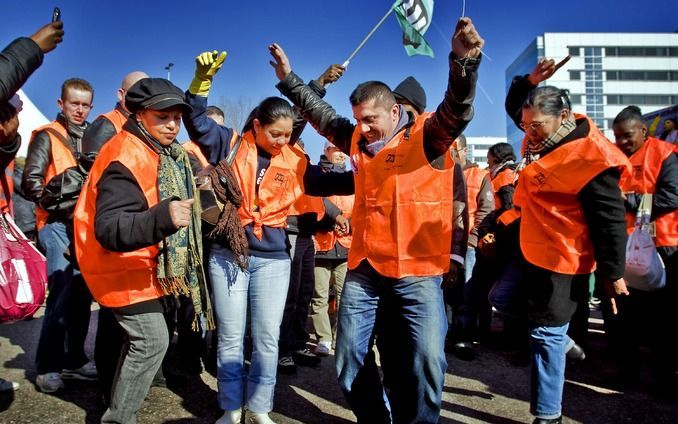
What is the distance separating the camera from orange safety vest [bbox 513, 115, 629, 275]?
335 cm

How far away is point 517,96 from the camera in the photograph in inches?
157

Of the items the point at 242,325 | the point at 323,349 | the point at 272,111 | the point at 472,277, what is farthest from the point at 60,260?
the point at 472,277

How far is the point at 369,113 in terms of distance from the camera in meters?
3.05

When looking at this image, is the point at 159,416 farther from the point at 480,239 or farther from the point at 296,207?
the point at 480,239

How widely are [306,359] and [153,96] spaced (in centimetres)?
330

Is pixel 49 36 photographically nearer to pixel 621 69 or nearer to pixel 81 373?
pixel 81 373

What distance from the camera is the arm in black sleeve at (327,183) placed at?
12.5 feet

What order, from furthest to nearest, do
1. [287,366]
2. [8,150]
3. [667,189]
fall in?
[287,366] < [667,189] < [8,150]

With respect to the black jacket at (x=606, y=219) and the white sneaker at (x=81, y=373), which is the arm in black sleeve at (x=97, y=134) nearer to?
the white sneaker at (x=81, y=373)

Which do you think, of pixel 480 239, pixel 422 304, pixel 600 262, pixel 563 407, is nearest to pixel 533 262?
pixel 600 262

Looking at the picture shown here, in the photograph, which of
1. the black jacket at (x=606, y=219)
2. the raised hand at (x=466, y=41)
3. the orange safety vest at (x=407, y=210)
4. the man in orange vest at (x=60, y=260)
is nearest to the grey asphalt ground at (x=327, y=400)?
the man in orange vest at (x=60, y=260)

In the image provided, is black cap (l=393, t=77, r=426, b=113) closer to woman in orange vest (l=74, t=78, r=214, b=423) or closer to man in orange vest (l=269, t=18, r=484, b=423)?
man in orange vest (l=269, t=18, r=484, b=423)

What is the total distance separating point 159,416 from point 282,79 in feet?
8.61

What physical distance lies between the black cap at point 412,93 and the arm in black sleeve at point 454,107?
0.97 metres
